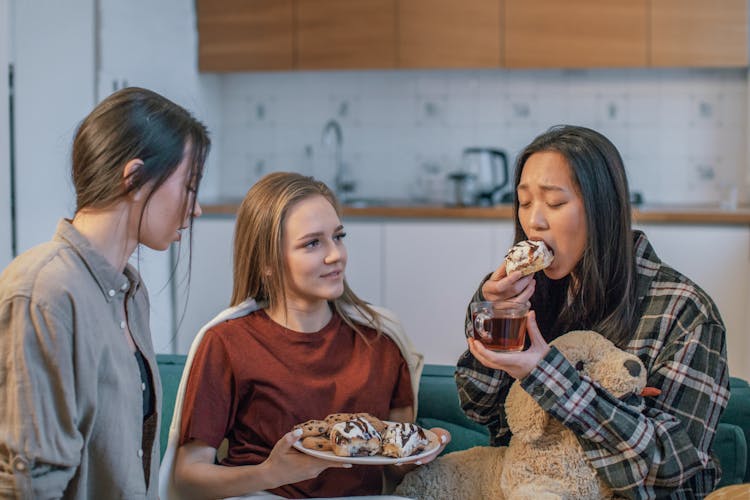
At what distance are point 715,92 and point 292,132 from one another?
216cm

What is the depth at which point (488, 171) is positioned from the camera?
14.7 feet

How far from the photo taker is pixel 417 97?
4684mm

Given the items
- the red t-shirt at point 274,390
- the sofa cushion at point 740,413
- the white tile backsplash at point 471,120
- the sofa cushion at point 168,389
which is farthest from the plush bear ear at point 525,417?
the white tile backsplash at point 471,120

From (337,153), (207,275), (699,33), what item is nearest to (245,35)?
(337,153)

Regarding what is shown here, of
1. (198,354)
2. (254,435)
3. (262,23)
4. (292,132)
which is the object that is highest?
(262,23)

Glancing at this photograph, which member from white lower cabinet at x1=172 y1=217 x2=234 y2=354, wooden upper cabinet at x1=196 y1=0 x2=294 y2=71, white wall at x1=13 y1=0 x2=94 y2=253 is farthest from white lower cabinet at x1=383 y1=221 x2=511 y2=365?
white wall at x1=13 y1=0 x2=94 y2=253

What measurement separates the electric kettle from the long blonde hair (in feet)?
8.26

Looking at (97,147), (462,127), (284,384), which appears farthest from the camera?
(462,127)

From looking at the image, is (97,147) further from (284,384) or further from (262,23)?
(262,23)

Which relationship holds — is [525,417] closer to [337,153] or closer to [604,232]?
[604,232]

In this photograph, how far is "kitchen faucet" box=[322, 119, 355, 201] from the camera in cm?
469

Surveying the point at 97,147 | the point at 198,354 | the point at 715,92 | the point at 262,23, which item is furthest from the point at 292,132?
the point at 97,147

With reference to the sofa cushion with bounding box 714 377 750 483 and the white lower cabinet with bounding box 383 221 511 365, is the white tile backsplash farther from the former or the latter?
the sofa cushion with bounding box 714 377 750 483

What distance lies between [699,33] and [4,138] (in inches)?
120
